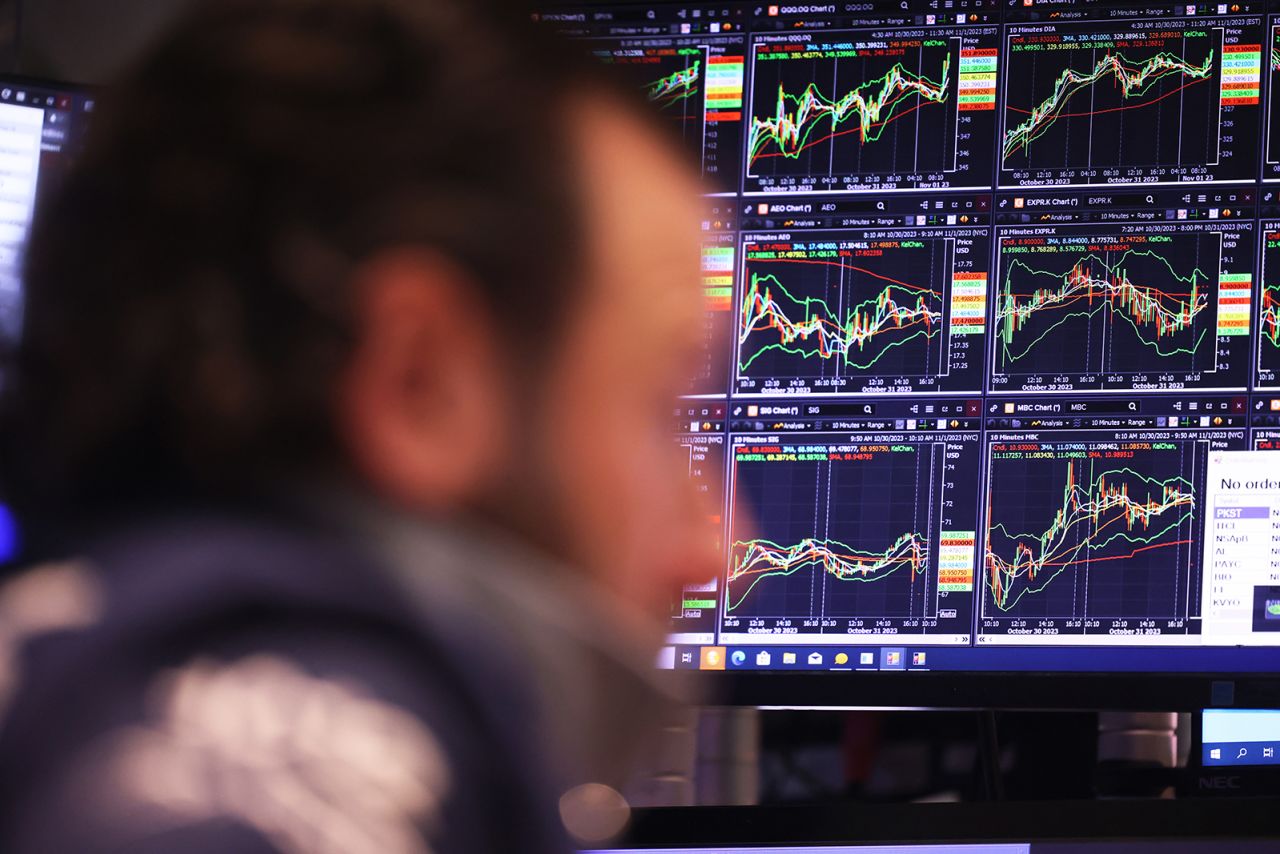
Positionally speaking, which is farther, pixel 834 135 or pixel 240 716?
pixel 834 135

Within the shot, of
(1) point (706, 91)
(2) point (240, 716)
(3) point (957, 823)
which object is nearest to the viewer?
(2) point (240, 716)

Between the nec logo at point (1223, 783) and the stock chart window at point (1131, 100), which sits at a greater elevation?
the stock chart window at point (1131, 100)

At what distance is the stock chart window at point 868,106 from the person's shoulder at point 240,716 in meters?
0.79

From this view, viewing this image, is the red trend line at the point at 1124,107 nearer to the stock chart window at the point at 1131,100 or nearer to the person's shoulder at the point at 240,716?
the stock chart window at the point at 1131,100

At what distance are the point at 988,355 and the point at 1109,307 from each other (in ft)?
0.32

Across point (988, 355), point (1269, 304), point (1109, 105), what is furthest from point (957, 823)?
point (1109, 105)

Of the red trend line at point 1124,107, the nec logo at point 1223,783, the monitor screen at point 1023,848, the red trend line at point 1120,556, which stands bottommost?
the monitor screen at point 1023,848

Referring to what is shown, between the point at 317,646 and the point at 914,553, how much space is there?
74 cm

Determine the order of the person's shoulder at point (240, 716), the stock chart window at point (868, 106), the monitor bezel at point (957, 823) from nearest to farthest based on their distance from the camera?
the person's shoulder at point (240, 716) → the monitor bezel at point (957, 823) → the stock chart window at point (868, 106)

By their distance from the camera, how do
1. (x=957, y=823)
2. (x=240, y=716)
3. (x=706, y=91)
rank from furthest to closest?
(x=706, y=91) → (x=957, y=823) → (x=240, y=716)

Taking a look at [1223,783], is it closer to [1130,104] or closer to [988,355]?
[988,355]

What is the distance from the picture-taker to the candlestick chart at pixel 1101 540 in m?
1.11

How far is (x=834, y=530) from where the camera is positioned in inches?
44.9

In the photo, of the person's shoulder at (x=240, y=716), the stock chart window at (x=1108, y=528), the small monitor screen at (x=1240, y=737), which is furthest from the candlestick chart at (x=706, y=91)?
the person's shoulder at (x=240, y=716)
